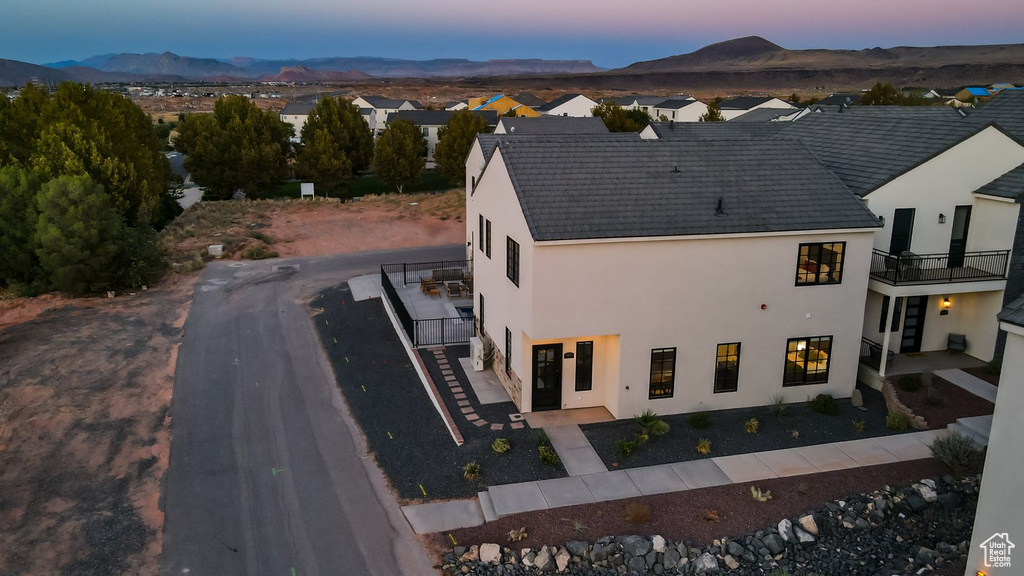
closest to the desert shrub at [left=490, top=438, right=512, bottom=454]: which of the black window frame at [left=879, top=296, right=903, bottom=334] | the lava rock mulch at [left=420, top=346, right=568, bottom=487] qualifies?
the lava rock mulch at [left=420, top=346, right=568, bottom=487]

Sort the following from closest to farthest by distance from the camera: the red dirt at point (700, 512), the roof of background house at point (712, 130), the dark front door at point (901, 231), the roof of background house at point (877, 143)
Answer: the red dirt at point (700, 512) → the roof of background house at point (877, 143) → the dark front door at point (901, 231) → the roof of background house at point (712, 130)

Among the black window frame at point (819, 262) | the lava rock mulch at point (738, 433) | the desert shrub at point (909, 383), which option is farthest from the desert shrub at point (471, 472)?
the desert shrub at point (909, 383)

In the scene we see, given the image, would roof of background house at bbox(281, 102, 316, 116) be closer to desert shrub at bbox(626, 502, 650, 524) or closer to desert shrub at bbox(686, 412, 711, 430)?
desert shrub at bbox(686, 412, 711, 430)

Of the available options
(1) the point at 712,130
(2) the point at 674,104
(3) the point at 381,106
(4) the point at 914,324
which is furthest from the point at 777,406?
(3) the point at 381,106

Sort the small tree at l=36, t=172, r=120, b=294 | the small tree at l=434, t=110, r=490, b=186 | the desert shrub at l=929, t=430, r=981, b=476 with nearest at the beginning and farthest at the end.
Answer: the desert shrub at l=929, t=430, r=981, b=476, the small tree at l=36, t=172, r=120, b=294, the small tree at l=434, t=110, r=490, b=186

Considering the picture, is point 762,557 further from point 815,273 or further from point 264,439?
point 264,439

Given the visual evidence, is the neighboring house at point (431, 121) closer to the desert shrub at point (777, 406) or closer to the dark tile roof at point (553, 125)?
the dark tile roof at point (553, 125)
